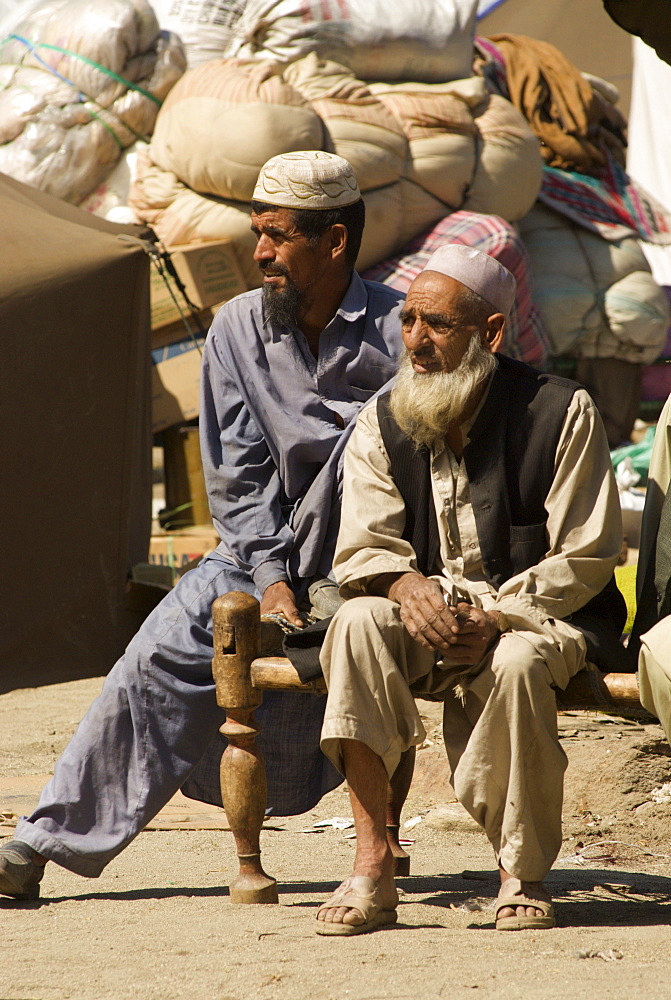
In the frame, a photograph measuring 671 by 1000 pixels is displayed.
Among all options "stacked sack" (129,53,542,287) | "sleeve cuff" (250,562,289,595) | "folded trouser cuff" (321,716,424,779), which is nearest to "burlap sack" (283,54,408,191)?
"stacked sack" (129,53,542,287)

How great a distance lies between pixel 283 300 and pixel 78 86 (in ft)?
14.2

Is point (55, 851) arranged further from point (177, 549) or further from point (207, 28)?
point (207, 28)

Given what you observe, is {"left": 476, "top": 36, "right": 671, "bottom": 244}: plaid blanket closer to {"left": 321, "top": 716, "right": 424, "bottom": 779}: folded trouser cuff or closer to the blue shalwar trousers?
the blue shalwar trousers

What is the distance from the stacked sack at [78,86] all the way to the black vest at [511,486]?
4729 mm

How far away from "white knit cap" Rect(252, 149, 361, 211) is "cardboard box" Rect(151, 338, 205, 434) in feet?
12.1

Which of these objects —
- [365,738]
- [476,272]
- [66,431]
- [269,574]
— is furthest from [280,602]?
[66,431]

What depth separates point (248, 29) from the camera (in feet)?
22.8

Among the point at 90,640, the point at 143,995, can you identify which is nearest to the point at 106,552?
the point at 90,640

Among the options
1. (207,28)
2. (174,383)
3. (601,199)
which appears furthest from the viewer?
(601,199)

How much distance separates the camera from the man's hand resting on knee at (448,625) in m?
2.41

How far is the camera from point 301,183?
3004 millimetres

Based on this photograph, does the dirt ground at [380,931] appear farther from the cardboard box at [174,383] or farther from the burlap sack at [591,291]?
A: the burlap sack at [591,291]

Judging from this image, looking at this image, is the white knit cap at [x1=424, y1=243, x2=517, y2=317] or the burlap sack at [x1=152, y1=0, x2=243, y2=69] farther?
the burlap sack at [x1=152, y1=0, x2=243, y2=69]

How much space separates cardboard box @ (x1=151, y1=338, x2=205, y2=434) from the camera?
6.69 m
